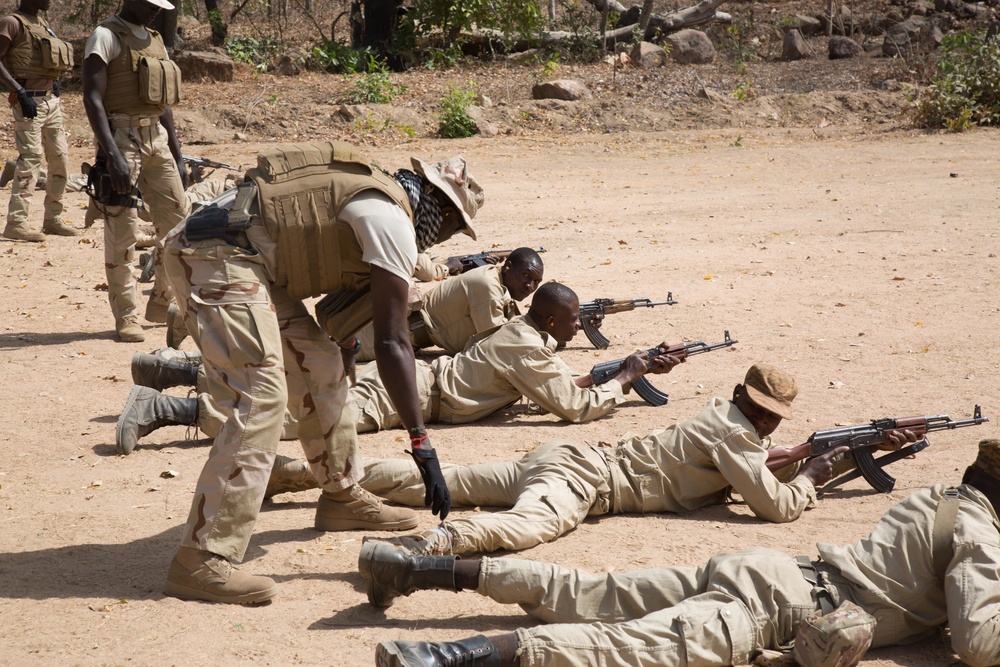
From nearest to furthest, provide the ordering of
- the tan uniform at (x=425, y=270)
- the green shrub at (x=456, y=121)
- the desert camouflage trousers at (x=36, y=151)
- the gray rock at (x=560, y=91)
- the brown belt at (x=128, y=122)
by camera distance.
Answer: the brown belt at (x=128, y=122), the tan uniform at (x=425, y=270), the desert camouflage trousers at (x=36, y=151), the green shrub at (x=456, y=121), the gray rock at (x=560, y=91)

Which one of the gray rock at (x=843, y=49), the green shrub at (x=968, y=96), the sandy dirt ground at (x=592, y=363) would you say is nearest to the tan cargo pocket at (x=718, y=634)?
the sandy dirt ground at (x=592, y=363)

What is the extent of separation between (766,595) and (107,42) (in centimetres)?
554

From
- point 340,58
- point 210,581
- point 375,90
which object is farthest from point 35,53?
point 340,58

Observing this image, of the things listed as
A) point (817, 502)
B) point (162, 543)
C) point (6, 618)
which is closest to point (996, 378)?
point (817, 502)

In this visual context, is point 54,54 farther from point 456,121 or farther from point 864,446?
point 864,446

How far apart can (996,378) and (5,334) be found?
22.4 feet

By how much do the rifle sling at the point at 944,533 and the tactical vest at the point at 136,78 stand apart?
217 inches

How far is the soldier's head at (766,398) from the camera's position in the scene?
4426mm

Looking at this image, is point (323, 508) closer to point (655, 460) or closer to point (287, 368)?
point (287, 368)

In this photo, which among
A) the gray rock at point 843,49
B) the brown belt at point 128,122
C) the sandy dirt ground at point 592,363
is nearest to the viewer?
the sandy dirt ground at point 592,363

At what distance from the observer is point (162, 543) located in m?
4.25

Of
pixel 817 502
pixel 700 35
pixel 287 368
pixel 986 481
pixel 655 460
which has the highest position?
pixel 700 35

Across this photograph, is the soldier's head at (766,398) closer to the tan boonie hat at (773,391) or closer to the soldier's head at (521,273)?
the tan boonie hat at (773,391)

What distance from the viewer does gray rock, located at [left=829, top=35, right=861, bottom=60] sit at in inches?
823
